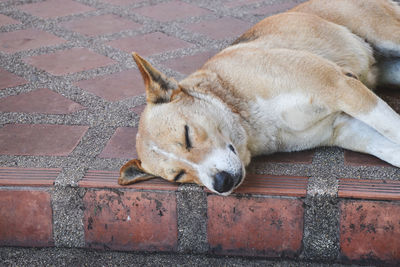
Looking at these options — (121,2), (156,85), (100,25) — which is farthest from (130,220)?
(121,2)

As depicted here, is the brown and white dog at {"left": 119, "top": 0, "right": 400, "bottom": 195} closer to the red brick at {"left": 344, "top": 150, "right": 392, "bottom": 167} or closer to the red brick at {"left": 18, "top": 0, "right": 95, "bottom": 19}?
the red brick at {"left": 344, "top": 150, "right": 392, "bottom": 167}

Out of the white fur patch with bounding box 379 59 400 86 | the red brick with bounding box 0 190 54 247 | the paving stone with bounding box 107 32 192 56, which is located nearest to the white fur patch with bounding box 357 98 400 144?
the white fur patch with bounding box 379 59 400 86

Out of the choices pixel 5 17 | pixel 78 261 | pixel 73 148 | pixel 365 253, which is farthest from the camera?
pixel 5 17

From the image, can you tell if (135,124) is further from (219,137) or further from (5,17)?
(5,17)

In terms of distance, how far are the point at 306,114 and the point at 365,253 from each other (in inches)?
27.5

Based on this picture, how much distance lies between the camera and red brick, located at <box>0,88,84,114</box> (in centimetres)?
317

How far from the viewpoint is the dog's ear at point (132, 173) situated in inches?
94.5

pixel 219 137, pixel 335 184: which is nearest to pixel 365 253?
pixel 335 184

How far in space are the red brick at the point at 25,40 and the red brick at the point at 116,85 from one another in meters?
0.87

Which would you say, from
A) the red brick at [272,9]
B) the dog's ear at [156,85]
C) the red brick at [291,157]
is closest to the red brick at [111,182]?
the dog's ear at [156,85]

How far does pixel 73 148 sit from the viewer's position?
9.07ft

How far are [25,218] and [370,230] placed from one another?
5.24 ft

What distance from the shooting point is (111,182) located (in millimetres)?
2438

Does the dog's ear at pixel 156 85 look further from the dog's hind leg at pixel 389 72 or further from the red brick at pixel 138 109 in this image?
the dog's hind leg at pixel 389 72
